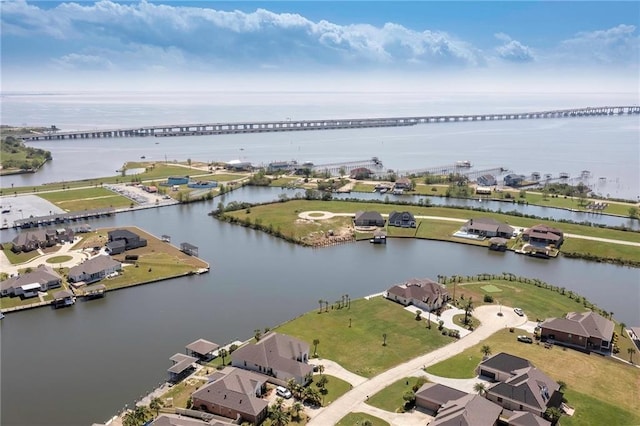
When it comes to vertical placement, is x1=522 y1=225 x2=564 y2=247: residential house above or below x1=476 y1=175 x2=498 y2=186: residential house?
below

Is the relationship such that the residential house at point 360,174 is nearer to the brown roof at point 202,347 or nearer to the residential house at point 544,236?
the residential house at point 544,236

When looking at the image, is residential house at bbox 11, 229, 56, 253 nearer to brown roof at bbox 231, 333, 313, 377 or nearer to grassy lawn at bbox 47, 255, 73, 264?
grassy lawn at bbox 47, 255, 73, 264

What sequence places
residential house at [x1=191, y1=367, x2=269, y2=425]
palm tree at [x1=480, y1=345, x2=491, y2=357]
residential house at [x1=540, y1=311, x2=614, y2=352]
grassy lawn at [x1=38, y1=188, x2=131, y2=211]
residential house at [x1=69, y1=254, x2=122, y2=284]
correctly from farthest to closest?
grassy lawn at [x1=38, y1=188, x2=131, y2=211], residential house at [x1=69, y1=254, x2=122, y2=284], residential house at [x1=540, y1=311, x2=614, y2=352], palm tree at [x1=480, y1=345, x2=491, y2=357], residential house at [x1=191, y1=367, x2=269, y2=425]

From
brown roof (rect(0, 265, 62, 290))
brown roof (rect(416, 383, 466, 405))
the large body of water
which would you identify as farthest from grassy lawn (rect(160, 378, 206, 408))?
brown roof (rect(0, 265, 62, 290))

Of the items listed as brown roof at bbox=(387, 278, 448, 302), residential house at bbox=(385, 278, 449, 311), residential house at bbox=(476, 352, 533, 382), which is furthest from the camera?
brown roof at bbox=(387, 278, 448, 302)

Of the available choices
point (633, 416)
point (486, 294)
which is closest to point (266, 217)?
point (486, 294)

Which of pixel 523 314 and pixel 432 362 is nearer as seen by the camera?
pixel 432 362

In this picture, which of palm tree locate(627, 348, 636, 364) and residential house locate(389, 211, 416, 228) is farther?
residential house locate(389, 211, 416, 228)

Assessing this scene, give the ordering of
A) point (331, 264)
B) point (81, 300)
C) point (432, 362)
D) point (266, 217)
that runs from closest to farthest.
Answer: point (432, 362), point (81, 300), point (331, 264), point (266, 217)

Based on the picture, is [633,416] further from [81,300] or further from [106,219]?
[106,219]
